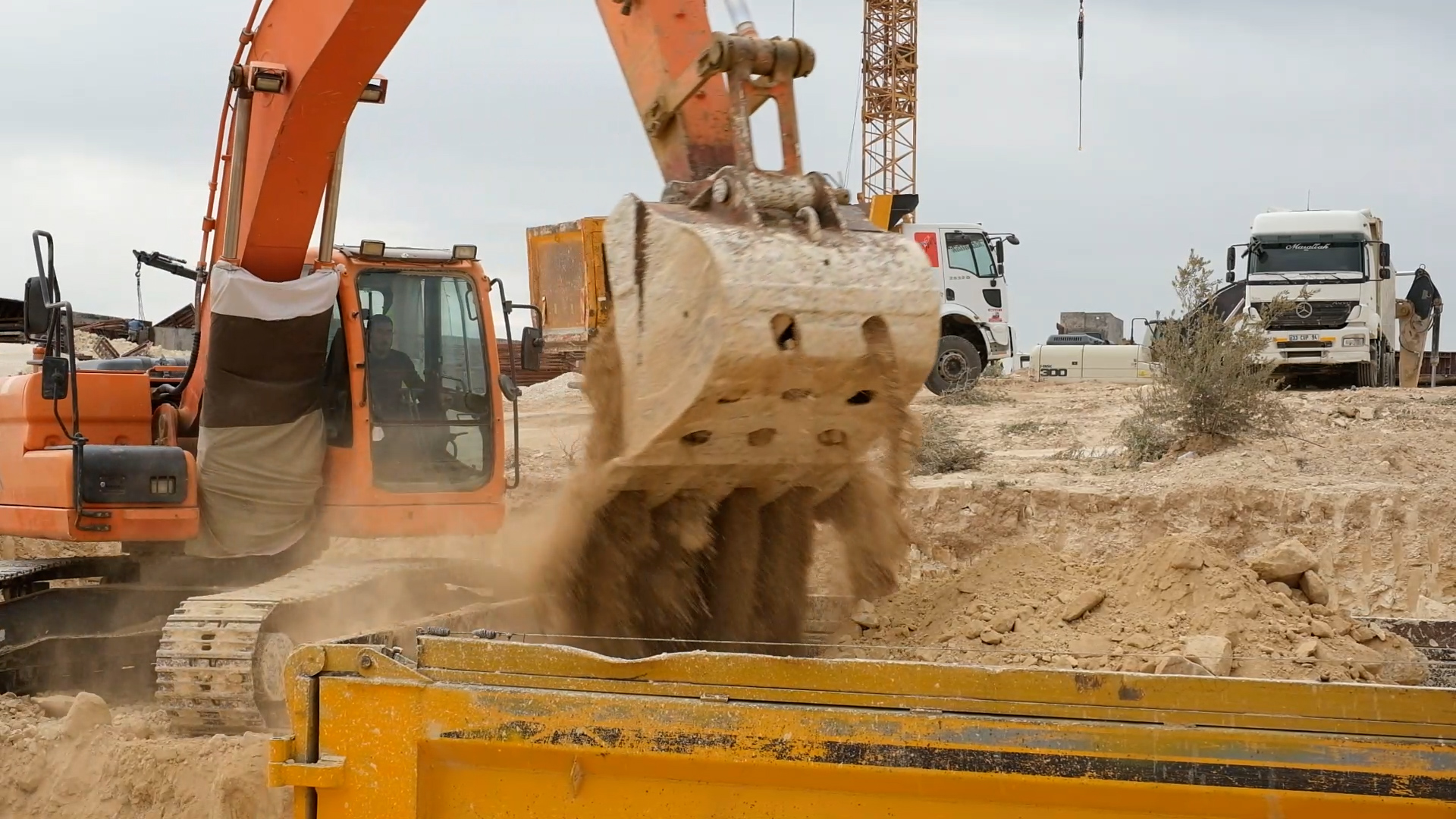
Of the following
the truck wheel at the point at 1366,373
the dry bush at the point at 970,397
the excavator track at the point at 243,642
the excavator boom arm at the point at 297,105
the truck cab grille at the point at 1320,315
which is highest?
the excavator boom arm at the point at 297,105

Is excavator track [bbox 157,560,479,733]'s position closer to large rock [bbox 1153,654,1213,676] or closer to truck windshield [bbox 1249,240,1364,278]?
large rock [bbox 1153,654,1213,676]

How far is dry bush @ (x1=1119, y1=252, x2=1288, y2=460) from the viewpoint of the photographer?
11.4 meters

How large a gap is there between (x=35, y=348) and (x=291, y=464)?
190 centimetres

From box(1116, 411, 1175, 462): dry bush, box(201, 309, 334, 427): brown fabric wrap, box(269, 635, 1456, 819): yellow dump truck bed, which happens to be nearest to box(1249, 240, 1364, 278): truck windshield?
box(1116, 411, 1175, 462): dry bush

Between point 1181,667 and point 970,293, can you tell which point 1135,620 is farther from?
point 970,293

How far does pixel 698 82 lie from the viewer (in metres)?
4.29

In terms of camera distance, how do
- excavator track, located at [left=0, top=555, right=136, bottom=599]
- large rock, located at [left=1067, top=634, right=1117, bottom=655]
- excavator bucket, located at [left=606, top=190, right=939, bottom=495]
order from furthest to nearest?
excavator track, located at [left=0, top=555, right=136, bottom=599] < large rock, located at [left=1067, top=634, right=1117, bottom=655] < excavator bucket, located at [left=606, top=190, right=939, bottom=495]

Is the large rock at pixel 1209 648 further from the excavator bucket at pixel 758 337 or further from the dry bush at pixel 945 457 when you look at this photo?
the dry bush at pixel 945 457

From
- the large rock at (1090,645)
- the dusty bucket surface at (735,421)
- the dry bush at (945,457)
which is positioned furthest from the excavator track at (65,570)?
the dry bush at (945,457)

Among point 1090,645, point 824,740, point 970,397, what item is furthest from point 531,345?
point 970,397

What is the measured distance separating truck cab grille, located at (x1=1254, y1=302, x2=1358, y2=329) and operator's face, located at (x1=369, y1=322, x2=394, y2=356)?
15214 millimetres

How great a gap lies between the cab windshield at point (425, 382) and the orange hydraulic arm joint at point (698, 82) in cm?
309

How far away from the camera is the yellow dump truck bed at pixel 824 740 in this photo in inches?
107

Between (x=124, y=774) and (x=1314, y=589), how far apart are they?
15.9 ft
